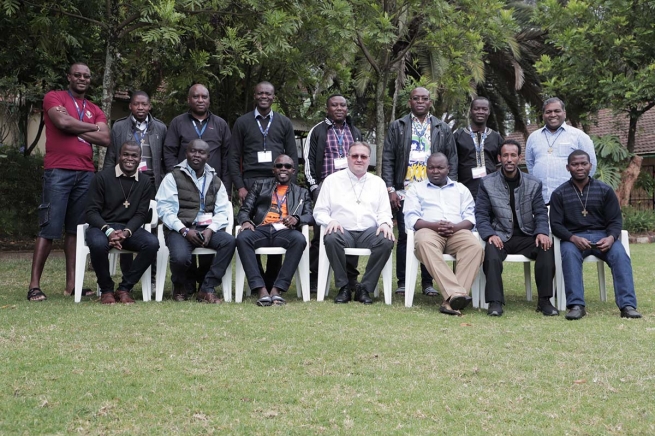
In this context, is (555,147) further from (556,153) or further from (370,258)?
(370,258)

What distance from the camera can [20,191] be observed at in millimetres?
14375

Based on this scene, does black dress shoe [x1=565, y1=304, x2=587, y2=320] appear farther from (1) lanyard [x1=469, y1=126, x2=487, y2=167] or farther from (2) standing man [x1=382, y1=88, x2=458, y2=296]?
(1) lanyard [x1=469, y1=126, x2=487, y2=167]

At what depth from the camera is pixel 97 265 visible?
6.93m

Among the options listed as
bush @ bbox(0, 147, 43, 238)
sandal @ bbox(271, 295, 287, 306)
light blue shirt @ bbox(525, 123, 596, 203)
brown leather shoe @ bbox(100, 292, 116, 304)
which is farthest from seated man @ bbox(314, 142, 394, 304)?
bush @ bbox(0, 147, 43, 238)

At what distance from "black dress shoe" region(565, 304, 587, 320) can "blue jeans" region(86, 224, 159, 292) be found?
3.89m

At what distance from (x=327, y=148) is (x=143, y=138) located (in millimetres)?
1980

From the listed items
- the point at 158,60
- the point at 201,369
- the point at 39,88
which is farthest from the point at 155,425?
the point at 39,88

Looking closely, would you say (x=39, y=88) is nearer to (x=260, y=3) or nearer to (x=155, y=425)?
(x=260, y=3)

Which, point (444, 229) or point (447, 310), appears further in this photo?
point (444, 229)

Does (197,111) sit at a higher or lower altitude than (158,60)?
lower

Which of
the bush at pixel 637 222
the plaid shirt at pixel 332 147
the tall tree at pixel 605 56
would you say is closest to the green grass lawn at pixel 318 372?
the plaid shirt at pixel 332 147

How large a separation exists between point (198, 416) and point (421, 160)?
15.9 ft

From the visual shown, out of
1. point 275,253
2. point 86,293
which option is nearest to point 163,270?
point 86,293

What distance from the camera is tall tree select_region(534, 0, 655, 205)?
1712 cm
